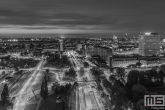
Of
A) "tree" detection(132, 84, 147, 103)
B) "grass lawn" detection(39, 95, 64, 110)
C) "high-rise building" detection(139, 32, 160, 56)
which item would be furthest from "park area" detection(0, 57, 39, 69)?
"high-rise building" detection(139, 32, 160, 56)

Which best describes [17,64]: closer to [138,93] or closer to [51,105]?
[51,105]

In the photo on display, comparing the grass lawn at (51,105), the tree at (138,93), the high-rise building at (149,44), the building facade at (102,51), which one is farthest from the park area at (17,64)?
the high-rise building at (149,44)

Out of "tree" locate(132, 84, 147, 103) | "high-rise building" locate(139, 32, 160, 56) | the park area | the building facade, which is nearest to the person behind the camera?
"tree" locate(132, 84, 147, 103)

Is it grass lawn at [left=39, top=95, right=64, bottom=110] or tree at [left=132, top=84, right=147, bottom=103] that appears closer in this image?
grass lawn at [left=39, top=95, right=64, bottom=110]

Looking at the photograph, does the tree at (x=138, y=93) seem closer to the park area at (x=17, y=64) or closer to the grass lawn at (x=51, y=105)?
the grass lawn at (x=51, y=105)

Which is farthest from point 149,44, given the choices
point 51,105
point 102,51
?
point 51,105

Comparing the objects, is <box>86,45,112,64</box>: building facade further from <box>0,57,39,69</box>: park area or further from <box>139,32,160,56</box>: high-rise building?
<box>0,57,39,69</box>: park area

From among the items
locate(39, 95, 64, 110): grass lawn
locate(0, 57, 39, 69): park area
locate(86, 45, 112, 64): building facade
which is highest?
locate(86, 45, 112, 64): building facade

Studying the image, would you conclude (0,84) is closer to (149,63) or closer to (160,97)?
(160,97)

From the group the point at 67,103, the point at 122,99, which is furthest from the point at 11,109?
the point at 122,99
